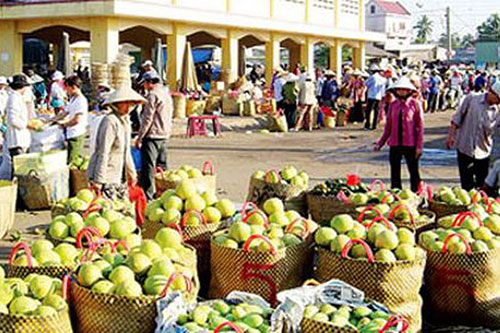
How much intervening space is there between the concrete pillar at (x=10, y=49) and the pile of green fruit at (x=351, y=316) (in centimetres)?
2115

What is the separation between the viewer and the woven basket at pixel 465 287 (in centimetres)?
481

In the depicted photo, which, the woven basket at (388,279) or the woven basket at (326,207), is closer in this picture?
the woven basket at (388,279)

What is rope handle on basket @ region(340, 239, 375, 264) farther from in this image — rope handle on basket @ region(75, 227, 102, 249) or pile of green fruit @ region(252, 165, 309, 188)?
pile of green fruit @ region(252, 165, 309, 188)

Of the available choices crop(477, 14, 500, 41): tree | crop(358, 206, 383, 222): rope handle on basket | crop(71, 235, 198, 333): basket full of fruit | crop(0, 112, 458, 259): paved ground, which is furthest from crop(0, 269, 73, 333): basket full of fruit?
A: crop(477, 14, 500, 41): tree

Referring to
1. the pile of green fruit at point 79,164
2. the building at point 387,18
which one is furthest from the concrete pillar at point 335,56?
the building at point 387,18

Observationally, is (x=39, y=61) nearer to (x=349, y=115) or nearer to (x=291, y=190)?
(x=349, y=115)

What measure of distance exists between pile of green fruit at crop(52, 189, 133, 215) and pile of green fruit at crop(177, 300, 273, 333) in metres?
2.37

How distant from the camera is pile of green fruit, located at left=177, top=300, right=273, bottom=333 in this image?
358cm

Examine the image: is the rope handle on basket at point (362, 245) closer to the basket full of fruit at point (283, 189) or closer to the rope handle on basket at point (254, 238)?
the rope handle on basket at point (254, 238)

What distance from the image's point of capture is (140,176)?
9.48m

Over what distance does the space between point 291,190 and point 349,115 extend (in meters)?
17.6

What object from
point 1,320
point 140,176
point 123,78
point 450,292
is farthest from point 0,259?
point 123,78

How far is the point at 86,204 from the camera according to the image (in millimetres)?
6348

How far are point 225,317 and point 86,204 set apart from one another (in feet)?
9.72
